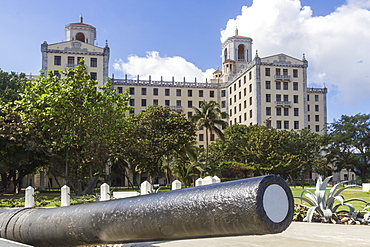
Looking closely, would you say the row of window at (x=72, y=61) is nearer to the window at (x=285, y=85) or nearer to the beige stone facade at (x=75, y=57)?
the beige stone facade at (x=75, y=57)

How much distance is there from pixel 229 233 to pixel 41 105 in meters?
24.3

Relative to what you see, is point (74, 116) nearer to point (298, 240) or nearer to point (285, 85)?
point (298, 240)

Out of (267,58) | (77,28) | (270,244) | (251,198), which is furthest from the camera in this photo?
(77,28)

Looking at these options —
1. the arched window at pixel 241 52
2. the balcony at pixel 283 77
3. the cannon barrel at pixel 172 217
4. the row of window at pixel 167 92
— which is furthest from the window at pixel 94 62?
the cannon barrel at pixel 172 217

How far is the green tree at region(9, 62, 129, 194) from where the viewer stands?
81.3 feet

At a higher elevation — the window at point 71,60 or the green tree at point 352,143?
the window at point 71,60

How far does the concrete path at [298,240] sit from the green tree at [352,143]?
159 ft

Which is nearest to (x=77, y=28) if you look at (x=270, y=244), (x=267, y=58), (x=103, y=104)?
(x=267, y=58)

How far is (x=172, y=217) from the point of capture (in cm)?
259

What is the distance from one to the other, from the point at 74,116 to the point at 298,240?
20594mm

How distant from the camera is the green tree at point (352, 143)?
177 ft

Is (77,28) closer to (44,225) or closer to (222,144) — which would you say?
(222,144)

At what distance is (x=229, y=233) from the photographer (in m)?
2.36

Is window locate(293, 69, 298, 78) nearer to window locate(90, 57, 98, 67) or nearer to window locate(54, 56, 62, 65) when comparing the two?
window locate(90, 57, 98, 67)
